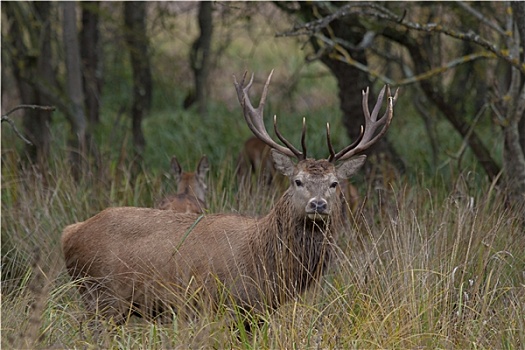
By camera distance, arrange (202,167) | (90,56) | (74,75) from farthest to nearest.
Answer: (90,56) < (74,75) < (202,167)

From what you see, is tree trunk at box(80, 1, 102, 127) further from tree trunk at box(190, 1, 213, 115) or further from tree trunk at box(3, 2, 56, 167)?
tree trunk at box(3, 2, 56, 167)

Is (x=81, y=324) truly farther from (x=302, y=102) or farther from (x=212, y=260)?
(x=302, y=102)

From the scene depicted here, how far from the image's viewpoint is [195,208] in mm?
7762

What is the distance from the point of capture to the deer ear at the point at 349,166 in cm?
653

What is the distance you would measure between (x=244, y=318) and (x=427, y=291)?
1.09m

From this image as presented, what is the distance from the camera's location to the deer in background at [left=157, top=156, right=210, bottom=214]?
25.5 ft

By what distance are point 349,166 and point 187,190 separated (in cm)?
217

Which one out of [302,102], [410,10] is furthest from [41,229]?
[302,102]

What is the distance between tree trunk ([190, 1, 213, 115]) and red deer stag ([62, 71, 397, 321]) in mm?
6788

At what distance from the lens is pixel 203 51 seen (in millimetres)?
14062

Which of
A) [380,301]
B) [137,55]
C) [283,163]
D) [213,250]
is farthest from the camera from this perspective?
[137,55]

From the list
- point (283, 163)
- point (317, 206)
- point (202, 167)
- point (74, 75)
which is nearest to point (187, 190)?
point (202, 167)

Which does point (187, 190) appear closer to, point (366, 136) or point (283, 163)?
point (283, 163)

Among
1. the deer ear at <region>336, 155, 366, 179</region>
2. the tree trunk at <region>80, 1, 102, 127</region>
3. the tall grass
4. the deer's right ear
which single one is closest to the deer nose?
the tall grass
